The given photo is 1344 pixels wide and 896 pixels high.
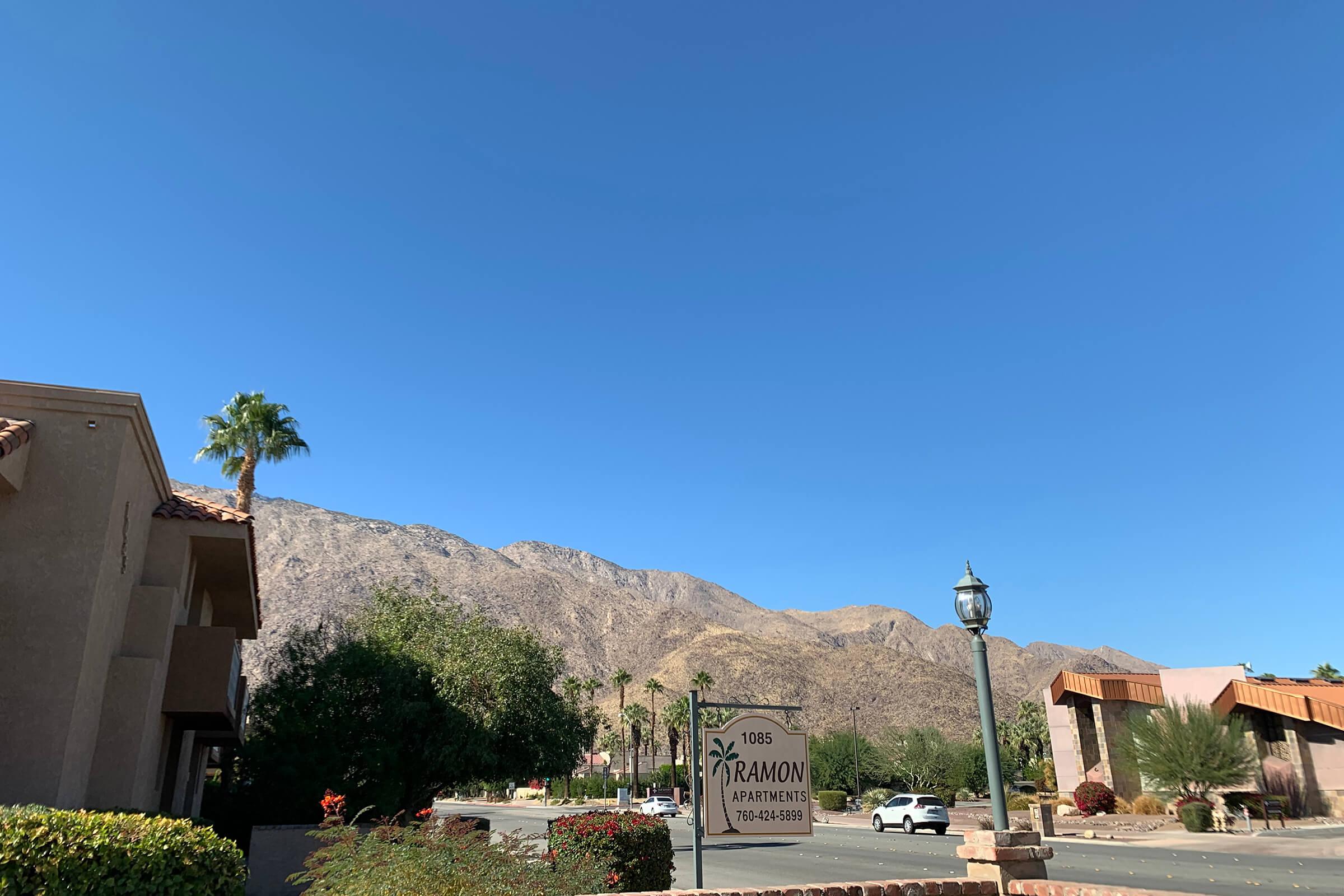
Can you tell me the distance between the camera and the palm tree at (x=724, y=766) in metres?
10.3

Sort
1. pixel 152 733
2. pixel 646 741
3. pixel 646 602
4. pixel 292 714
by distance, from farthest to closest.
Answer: pixel 646 602, pixel 646 741, pixel 292 714, pixel 152 733

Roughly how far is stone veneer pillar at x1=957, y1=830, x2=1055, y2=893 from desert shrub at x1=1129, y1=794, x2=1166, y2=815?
38372 mm

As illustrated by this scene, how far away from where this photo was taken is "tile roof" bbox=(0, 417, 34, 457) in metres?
10.9

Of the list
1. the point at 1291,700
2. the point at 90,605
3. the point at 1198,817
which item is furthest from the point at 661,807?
the point at 90,605

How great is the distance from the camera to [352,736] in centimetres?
2162

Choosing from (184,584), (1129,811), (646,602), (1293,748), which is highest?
(646,602)

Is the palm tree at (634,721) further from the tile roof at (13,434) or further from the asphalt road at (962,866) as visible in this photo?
the tile roof at (13,434)

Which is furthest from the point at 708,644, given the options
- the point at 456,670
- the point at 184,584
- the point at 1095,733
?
the point at 184,584

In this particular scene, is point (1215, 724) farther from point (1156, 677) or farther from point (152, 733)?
point (152, 733)

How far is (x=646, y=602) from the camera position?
599 feet

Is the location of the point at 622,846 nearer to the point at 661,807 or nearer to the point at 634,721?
the point at 661,807

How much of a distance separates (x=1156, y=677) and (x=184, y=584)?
47223 millimetres

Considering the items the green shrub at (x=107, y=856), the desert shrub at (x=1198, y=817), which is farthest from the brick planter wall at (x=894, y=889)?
the desert shrub at (x=1198, y=817)

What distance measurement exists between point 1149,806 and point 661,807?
2579 cm
